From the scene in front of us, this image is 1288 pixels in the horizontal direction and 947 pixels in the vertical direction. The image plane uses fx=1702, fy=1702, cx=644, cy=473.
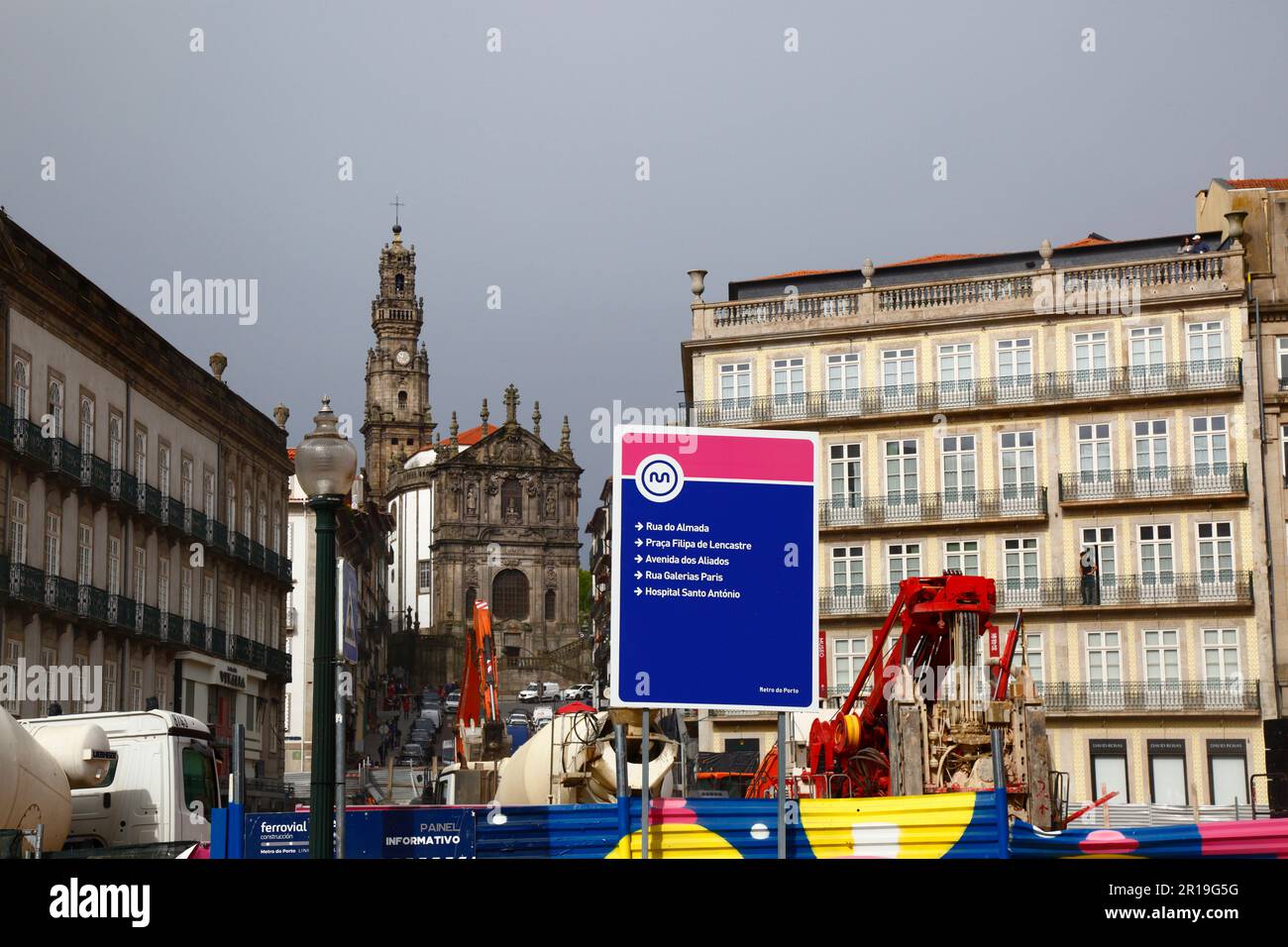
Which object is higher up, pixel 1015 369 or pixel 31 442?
pixel 1015 369

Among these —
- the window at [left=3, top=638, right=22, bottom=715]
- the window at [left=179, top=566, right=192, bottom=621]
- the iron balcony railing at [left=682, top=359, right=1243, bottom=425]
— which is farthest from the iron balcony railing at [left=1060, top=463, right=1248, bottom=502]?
the window at [left=3, top=638, right=22, bottom=715]

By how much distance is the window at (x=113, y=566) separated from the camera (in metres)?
46.0

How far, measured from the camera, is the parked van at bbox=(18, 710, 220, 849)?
70.7 ft

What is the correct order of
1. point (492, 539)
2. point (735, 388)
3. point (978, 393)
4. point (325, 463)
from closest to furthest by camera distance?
point (325, 463), point (978, 393), point (735, 388), point (492, 539)

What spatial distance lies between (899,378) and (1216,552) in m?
11.2

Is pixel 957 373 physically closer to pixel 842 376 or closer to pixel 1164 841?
pixel 842 376

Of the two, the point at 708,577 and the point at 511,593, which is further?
the point at 511,593

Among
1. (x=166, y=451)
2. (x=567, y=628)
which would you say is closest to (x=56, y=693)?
(x=166, y=451)

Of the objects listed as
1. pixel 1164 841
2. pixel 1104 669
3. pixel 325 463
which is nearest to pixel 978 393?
pixel 1104 669

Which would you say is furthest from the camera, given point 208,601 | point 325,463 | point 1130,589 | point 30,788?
point 208,601

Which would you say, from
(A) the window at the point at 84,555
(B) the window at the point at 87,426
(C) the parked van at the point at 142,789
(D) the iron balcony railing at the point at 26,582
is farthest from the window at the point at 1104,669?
(C) the parked van at the point at 142,789

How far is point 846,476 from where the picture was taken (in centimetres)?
5469

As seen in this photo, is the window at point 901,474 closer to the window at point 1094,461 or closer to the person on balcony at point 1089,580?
the window at point 1094,461

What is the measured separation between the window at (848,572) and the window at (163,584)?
20.3 m
